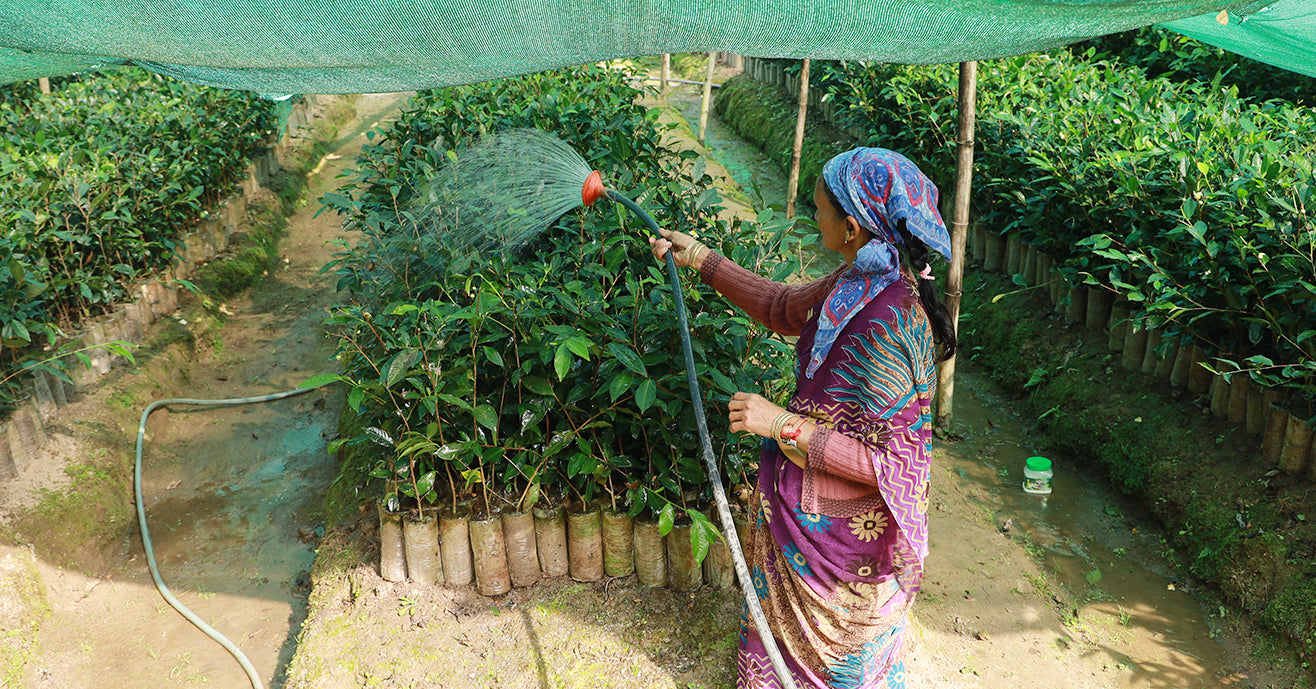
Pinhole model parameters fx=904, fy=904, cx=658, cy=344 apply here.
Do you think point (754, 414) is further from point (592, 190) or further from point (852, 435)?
point (592, 190)

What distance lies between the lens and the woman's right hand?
8.86ft

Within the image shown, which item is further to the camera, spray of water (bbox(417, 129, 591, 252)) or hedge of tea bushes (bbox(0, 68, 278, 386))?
hedge of tea bushes (bbox(0, 68, 278, 386))

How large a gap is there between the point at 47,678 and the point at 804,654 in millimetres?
2882

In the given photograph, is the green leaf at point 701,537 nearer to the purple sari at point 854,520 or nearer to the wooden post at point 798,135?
the purple sari at point 854,520

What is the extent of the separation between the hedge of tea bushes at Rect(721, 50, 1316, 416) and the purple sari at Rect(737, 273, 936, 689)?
7.40 feet

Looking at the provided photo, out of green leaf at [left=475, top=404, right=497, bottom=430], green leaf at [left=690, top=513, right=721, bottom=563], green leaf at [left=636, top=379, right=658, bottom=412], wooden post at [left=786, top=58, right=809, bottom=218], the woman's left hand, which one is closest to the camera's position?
the woman's left hand

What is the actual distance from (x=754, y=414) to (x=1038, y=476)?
2.94m

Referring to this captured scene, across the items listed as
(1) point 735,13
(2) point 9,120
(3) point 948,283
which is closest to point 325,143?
(2) point 9,120

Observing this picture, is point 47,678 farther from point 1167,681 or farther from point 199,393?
point 1167,681

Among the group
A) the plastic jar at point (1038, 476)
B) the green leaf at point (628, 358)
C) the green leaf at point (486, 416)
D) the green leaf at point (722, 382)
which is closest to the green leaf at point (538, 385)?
the green leaf at point (486, 416)

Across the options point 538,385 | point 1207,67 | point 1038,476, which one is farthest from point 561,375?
point 1207,67

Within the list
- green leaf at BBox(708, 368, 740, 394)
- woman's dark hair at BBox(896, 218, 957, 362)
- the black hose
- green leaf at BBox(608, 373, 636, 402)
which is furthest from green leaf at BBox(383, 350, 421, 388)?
woman's dark hair at BBox(896, 218, 957, 362)

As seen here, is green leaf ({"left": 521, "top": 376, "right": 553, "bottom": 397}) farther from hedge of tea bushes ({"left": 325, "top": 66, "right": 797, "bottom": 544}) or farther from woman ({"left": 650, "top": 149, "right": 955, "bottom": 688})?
woman ({"left": 650, "top": 149, "right": 955, "bottom": 688})

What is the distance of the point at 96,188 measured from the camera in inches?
209
